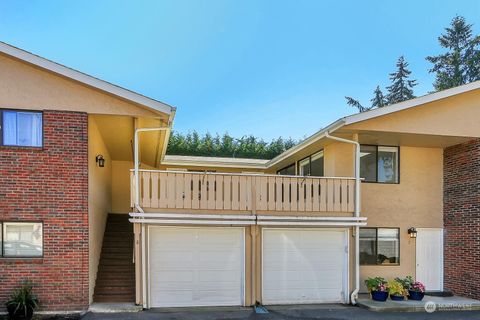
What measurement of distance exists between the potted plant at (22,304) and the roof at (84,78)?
15.6ft

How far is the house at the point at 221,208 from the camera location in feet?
29.9

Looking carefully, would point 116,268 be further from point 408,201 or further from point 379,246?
point 408,201

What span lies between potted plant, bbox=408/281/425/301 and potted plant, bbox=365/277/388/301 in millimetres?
705

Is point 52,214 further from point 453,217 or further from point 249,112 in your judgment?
point 249,112

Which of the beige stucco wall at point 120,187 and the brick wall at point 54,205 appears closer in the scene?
the brick wall at point 54,205

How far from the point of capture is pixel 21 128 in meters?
9.19

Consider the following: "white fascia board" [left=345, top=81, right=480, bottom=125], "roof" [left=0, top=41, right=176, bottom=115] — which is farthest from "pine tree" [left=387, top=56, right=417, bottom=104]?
"roof" [left=0, top=41, right=176, bottom=115]

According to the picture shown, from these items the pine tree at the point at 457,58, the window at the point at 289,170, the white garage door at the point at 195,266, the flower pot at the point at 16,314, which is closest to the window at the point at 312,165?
the window at the point at 289,170

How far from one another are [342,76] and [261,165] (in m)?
22.4

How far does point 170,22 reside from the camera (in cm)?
2356

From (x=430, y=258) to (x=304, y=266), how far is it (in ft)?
14.4

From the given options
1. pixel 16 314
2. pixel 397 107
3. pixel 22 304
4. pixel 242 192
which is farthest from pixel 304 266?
pixel 16 314

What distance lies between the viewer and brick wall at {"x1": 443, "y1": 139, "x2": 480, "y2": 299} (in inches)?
440

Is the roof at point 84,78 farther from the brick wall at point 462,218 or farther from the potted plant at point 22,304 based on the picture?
the brick wall at point 462,218
